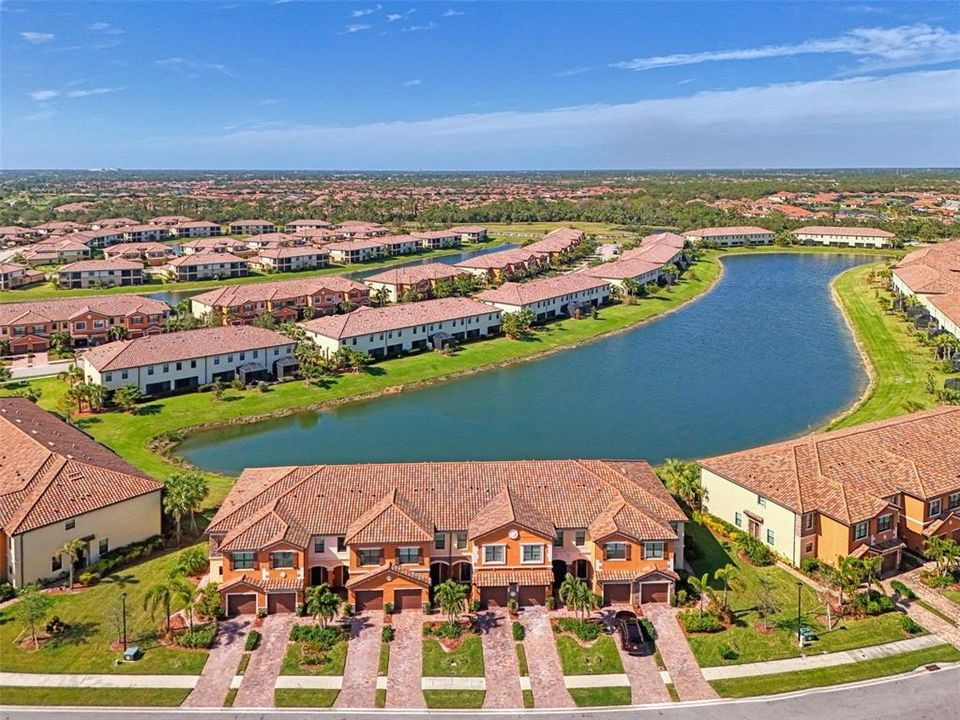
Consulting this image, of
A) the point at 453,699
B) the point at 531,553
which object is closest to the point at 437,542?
the point at 531,553

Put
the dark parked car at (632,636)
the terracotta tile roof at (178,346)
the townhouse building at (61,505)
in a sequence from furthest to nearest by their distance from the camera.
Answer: the terracotta tile roof at (178,346)
the townhouse building at (61,505)
the dark parked car at (632,636)

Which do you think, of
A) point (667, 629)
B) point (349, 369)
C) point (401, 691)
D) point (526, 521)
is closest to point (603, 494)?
point (526, 521)

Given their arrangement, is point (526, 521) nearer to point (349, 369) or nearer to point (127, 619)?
point (127, 619)

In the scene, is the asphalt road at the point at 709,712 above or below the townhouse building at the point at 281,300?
below

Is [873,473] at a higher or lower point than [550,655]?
higher

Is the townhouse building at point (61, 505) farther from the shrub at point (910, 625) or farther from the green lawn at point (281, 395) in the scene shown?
the shrub at point (910, 625)

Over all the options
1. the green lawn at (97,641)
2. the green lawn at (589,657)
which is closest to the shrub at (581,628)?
the green lawn at (589,657)
